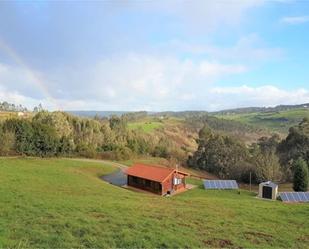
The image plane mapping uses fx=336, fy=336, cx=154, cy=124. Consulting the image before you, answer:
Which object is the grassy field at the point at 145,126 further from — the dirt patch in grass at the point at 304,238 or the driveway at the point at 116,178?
the dirt patch in grass at the point at 304,238

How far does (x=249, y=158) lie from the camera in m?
62.4

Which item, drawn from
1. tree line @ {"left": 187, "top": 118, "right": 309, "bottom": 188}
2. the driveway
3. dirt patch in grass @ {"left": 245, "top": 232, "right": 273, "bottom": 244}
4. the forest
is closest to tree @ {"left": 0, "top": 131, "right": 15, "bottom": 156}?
the forest

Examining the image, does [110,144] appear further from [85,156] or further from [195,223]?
[195,223]

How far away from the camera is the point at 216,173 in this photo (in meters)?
65.1

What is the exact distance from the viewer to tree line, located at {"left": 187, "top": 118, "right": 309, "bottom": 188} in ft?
174

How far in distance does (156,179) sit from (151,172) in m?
2.56

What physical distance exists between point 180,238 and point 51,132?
1960 inches

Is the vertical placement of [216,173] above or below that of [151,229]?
below

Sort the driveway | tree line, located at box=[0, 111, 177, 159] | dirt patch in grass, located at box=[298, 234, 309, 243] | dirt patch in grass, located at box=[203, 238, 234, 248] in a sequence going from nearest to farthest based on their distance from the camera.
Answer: dirt patch in grass, located at box=[203, 238, 234, 248], dirt patch in grass, located at box=[298, 234, 309, 243], the driveway, tree line, located at box=[0, 111, 177, 159]

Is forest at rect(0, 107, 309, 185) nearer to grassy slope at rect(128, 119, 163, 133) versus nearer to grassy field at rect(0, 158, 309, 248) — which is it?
grassy slope at rect(128, 119, 163, 133)

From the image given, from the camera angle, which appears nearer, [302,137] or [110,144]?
[302,137]

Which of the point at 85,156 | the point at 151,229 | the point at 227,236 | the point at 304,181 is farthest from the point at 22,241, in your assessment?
the point at 85,156

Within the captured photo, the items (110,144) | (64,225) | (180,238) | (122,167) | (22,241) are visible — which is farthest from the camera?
(110,144)

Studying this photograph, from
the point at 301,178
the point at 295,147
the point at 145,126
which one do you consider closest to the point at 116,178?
the point at 301,178
